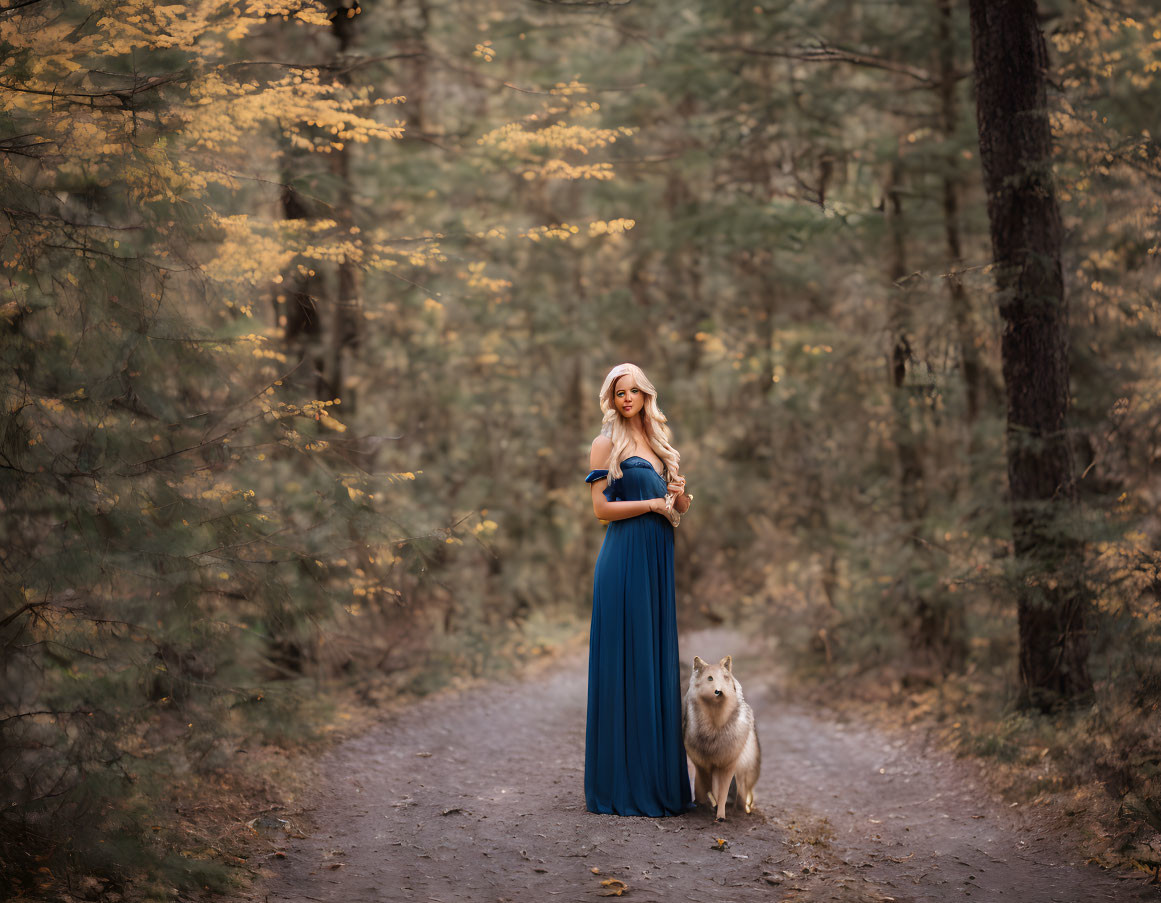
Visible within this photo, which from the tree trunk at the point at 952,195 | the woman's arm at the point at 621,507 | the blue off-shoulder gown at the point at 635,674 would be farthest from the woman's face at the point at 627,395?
the tree trunk at the point at 952,195

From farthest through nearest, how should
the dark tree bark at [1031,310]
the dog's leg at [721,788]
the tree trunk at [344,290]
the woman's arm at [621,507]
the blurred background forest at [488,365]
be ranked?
the tree trunk at [344,290] → the dark tree bark at [1031,310] → the woman's arm at [621,507] → the dog's leg at [721,788] → the blurred background forest at [488,365]

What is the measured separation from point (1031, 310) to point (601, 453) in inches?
172

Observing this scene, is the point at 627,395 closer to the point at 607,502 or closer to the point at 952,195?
the point at 607,502

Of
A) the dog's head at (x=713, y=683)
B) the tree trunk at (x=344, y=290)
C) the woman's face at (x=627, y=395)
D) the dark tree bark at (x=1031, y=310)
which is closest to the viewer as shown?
the dog's head at (x=713, y=683)

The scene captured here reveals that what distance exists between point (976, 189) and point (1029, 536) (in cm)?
591

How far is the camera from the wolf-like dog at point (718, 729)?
6.05m

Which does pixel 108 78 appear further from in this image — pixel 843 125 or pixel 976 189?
pixel 976 189

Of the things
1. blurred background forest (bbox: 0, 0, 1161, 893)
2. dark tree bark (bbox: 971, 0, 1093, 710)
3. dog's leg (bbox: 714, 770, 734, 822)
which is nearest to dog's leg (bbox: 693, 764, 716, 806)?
dog's leg (bbox: 714, 770, 734, 822)

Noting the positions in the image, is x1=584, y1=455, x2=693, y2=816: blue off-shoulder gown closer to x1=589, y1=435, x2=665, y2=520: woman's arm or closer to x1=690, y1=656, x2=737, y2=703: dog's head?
x1=589, y1=435, x2=665, y2=520: woman's arm

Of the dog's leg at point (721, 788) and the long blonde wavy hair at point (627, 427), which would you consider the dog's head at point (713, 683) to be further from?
the long blonde wavy hair at point (627, 427)

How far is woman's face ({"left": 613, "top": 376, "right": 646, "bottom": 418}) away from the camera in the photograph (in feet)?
20.9

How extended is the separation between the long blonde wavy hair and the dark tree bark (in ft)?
11.4

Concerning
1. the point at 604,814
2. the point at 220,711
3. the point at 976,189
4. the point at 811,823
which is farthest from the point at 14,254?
the point at 976,189

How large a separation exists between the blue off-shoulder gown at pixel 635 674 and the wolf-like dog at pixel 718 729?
0.51ft
